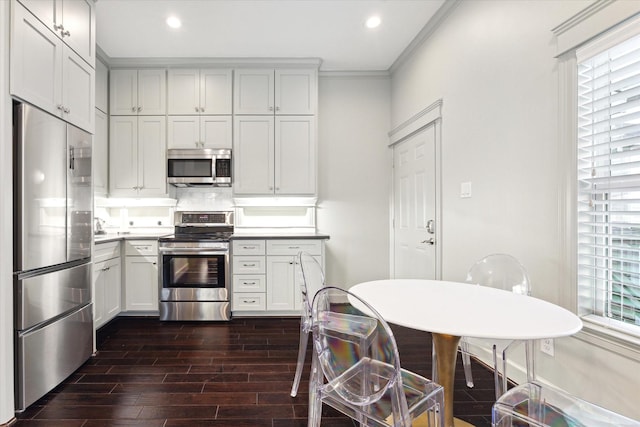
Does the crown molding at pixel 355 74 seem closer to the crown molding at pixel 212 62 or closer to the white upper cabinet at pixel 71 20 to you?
the crown molding at pixel 212 62

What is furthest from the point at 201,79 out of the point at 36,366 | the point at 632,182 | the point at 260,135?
the point at 632,182

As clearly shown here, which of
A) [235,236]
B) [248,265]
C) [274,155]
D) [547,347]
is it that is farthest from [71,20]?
[547,347]

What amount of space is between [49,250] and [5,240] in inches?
11.6

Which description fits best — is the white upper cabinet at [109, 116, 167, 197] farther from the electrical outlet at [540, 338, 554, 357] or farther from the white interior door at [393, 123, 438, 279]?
the electrical outlet at [540, 338, 554, 357]

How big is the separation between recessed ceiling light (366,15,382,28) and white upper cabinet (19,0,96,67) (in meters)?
2.31

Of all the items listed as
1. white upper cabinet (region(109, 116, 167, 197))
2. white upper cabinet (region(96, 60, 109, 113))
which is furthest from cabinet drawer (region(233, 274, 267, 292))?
white upper cabinet (region(96, 60, 109, 113))

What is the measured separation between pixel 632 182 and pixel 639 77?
447 mm

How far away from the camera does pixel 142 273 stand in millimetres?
3484

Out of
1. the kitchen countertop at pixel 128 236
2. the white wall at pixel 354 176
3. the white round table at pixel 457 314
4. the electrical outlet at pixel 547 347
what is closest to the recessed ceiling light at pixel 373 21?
the white wall at pixel 354 176

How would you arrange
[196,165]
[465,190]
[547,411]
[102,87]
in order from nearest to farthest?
[547,411] → [465,190] → [102,87] → [196,165]

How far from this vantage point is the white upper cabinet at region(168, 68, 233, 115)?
3781 millimetres

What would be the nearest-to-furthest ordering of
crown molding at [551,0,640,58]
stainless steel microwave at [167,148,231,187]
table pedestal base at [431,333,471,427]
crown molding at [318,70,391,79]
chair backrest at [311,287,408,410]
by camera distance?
chair backrest at [311,287,408,410] < crown molding at [551,0,640,58] < table pedestal base at [431,333,471,427] < stainless steel microwave at [167,148,231,187] < crown molding at [318,70,391,79]

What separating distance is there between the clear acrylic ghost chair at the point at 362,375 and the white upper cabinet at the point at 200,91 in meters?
3.20

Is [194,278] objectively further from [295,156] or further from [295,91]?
[295,91]
